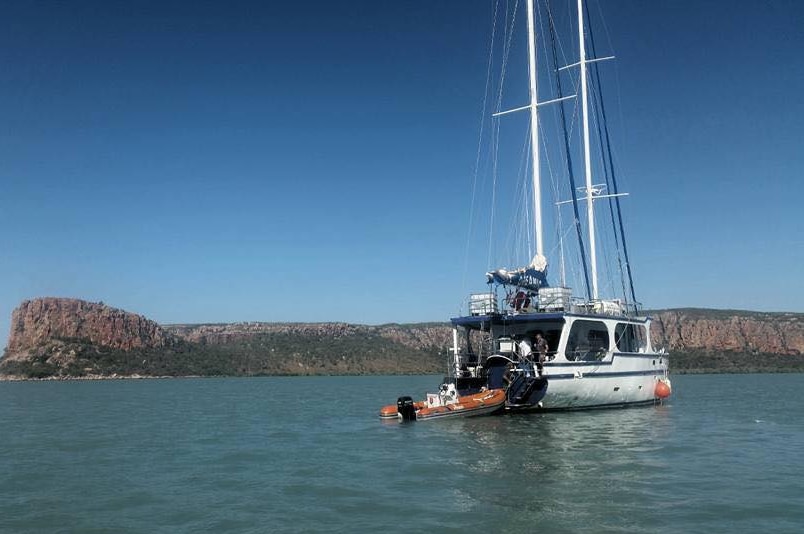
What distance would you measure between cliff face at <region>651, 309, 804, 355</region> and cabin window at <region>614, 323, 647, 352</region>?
4635 inches

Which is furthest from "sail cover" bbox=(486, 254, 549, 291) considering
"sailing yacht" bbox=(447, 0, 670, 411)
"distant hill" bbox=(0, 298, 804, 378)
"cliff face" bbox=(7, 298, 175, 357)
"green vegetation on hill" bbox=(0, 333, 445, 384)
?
"cliff face" bbox=(7, 298, 175, 357)

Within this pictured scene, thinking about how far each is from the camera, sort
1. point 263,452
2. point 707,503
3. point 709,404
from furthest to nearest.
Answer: point 709,404 → point 263,452 → point 707,503

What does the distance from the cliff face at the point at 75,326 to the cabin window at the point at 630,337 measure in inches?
5574

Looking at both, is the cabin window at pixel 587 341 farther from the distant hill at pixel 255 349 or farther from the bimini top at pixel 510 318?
the distant hill at pixel 255 349

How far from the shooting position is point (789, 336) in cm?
15775

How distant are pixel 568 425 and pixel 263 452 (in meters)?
11.5

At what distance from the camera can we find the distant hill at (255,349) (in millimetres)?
140375

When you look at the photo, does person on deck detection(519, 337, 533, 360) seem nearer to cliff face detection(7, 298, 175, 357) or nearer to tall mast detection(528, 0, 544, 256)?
tall mast detection(528, 0, 544, 256)

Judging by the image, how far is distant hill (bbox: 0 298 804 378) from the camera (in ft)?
461

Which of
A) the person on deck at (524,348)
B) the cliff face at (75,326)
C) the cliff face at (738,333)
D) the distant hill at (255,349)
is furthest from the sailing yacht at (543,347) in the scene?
the cliff face at (75,326)

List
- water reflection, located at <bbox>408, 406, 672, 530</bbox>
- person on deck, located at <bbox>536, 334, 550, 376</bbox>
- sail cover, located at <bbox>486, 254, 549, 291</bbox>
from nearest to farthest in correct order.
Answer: water reflection, located at <bbox>408, 406, 672, 530</bbox> → person on deck, located at <bbox>536, 334, 550, 376</bbox> → sail cover, located at <bbox>486, 254, 549, 291</bbox>

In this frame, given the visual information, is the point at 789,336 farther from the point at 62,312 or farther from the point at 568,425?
the point at 62,312

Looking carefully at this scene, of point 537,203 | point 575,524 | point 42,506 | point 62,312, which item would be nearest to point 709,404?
point 537,203

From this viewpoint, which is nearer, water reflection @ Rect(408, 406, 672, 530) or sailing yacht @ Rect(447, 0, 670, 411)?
water reflection @ Rect(408, 406, 672, 530)
